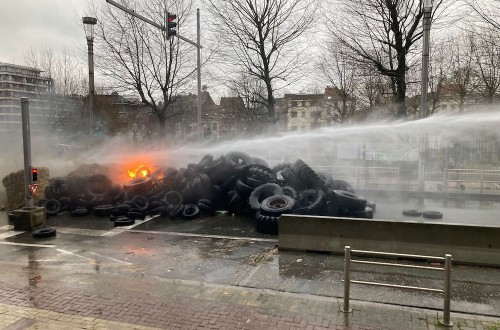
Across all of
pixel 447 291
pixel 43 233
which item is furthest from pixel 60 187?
pixel 447 291

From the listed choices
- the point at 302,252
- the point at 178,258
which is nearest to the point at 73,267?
the point at 178,258

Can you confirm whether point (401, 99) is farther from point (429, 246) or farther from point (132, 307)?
point (132, 307)

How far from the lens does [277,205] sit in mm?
11141

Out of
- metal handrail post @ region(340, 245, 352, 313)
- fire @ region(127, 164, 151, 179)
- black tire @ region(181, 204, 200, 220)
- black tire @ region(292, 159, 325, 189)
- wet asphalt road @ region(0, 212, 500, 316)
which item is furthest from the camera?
fire @ region(127, 164, 151, 179)

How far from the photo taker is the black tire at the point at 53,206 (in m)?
13.2

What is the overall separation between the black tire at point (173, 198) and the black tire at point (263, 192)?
8.52 feet

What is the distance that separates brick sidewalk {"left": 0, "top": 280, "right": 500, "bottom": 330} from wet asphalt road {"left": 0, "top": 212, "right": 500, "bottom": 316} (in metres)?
0.33

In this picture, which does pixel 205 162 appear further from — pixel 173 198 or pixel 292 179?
pixel 292 179

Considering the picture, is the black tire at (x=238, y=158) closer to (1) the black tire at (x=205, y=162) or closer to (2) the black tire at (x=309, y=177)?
(1) the black tire at (x=205, y=162)

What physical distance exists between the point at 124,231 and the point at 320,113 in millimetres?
45258

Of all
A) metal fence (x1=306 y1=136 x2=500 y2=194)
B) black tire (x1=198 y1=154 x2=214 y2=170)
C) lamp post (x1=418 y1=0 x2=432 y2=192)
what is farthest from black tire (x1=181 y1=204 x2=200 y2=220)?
lamp post (x1=418 y1=0 x2=432 y2=192)

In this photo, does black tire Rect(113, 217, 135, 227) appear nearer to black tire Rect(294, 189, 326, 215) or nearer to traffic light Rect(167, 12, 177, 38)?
black tire Rect(294, 189, 326, 215)

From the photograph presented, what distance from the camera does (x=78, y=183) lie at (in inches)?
561

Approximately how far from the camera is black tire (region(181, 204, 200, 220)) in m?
12.3
